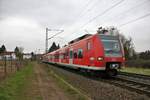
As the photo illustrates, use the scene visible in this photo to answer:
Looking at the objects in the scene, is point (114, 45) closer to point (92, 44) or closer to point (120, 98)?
point (92, 44)

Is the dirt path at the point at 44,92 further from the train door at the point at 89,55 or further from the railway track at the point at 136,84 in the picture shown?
the train door at the point at 89,55

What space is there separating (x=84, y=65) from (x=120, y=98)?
901cm

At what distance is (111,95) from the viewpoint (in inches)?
376

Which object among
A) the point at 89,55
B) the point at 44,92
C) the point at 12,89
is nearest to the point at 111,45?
the point at 89,55

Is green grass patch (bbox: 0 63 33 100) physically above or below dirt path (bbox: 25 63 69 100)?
above

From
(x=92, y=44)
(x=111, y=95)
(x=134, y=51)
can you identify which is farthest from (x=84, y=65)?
(x=134, y=51)

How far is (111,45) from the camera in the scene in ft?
52.4

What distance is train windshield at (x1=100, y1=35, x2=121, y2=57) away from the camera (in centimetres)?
1560

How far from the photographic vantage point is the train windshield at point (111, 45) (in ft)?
51.2

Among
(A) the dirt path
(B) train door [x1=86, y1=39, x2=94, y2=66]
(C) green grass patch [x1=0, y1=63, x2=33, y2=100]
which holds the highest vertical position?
(B) train door [x1=86, y1=39, x2=94, y2=66]

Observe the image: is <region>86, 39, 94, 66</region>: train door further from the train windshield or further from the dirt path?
the dirt path

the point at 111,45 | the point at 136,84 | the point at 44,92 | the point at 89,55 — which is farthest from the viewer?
the point at 89,55

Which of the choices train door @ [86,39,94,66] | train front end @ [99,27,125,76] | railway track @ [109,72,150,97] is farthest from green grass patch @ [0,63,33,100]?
train front end @ [99,27,125,76]

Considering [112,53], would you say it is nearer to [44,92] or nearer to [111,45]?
[111,45]
